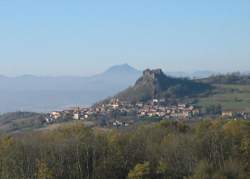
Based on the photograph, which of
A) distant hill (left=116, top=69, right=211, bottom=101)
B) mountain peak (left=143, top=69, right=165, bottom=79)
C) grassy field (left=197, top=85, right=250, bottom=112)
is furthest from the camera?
mountain peak (left=143, top=69, right=165, bottom=79)

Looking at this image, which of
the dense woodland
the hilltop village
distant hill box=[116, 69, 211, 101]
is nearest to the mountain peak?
distant hill box=[116, 69, 211, 101]

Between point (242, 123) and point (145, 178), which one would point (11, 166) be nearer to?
point (145, 178)

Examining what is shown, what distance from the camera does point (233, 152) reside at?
51.1 metres

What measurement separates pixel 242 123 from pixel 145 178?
56.5 ft

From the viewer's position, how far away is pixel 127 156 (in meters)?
49.5

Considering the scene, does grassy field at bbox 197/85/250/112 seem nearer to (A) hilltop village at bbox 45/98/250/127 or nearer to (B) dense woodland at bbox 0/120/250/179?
(A) hilltop village at bbox 45/98/250/127

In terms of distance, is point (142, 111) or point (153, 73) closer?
point (142, 111)

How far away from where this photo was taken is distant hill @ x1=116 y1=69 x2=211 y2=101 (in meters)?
178

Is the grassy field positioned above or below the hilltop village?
above

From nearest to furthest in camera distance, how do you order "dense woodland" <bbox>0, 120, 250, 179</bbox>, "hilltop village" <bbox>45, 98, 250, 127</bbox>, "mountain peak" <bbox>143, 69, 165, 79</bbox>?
1. "dense woodland" <bbox>0, 120, 250, 179</bbox>
2. "hilltop village" <bbox>45, 98, 250, 127</bbox>
3. "mountain peak" <bbox>143, 69, 165, 79</bbox>

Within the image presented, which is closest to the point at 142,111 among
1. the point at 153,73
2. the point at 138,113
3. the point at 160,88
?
the point at 138,113

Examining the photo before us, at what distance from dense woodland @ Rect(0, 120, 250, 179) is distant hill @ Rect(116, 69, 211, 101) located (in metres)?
123

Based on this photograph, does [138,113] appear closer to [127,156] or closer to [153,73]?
[153,73]

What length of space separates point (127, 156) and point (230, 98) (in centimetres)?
10873
